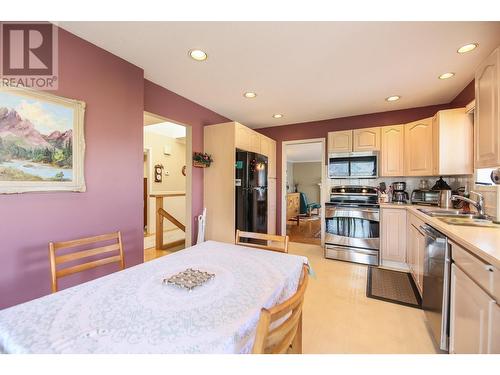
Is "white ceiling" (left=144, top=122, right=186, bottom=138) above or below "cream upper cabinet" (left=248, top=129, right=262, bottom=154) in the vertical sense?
above

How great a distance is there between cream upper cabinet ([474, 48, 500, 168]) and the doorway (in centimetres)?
376

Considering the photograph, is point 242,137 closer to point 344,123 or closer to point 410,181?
point 344,123

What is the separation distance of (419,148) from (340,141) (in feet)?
3.46

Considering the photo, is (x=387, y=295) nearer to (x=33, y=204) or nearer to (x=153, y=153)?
(x=33, y=204)

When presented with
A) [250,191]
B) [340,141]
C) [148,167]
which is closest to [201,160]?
[250,191]

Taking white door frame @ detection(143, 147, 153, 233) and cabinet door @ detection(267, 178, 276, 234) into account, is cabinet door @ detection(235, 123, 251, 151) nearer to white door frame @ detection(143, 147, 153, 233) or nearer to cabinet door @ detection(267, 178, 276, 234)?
cabinet door @ detection(267, 178, 276, 234)

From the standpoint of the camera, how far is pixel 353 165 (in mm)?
3525

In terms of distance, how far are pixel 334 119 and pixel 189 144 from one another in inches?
101

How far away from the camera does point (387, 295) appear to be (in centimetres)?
229

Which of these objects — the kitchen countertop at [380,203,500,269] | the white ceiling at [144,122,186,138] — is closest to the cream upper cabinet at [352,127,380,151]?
the kitchen countertop at [380,203,500,269]

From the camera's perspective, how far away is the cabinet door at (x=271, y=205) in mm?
4078

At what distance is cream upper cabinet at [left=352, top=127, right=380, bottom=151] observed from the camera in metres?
3.30

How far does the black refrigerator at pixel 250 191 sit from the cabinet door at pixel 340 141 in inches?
45.7
